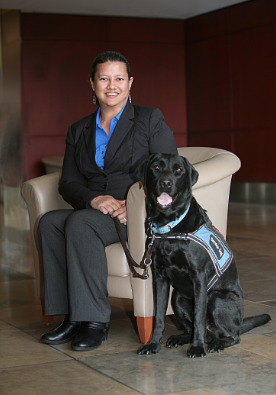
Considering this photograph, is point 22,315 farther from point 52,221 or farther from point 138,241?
point 138,241

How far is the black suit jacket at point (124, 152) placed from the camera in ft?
8.74

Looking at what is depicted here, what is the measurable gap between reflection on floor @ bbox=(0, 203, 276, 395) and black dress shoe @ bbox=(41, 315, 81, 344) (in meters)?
0.04

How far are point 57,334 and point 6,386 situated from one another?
1.70 ft

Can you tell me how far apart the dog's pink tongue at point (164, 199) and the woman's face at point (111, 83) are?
0.77m

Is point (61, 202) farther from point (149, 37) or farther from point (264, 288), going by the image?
point (149, 37)

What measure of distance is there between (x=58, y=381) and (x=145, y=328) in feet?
1.77

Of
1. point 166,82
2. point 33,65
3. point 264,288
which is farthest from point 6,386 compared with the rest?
point 166,82

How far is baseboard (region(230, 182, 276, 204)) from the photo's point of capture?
27.8 ft

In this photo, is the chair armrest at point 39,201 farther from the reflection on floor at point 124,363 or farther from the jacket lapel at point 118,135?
the jacket lapel at point 118,135

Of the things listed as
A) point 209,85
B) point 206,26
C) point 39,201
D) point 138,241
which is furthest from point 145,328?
point 206,26

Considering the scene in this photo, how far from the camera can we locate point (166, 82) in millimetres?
9750

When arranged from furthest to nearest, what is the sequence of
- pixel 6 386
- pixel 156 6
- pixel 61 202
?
pixel 156 6 → pixel 61 202 → pixel 6 386

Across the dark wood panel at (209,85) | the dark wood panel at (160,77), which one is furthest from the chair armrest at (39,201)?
the dark wood panel at (160,77)

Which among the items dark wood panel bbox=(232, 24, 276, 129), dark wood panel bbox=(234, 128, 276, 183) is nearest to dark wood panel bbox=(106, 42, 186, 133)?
dark wood panel bbox=(232, 24, 276, 129)
